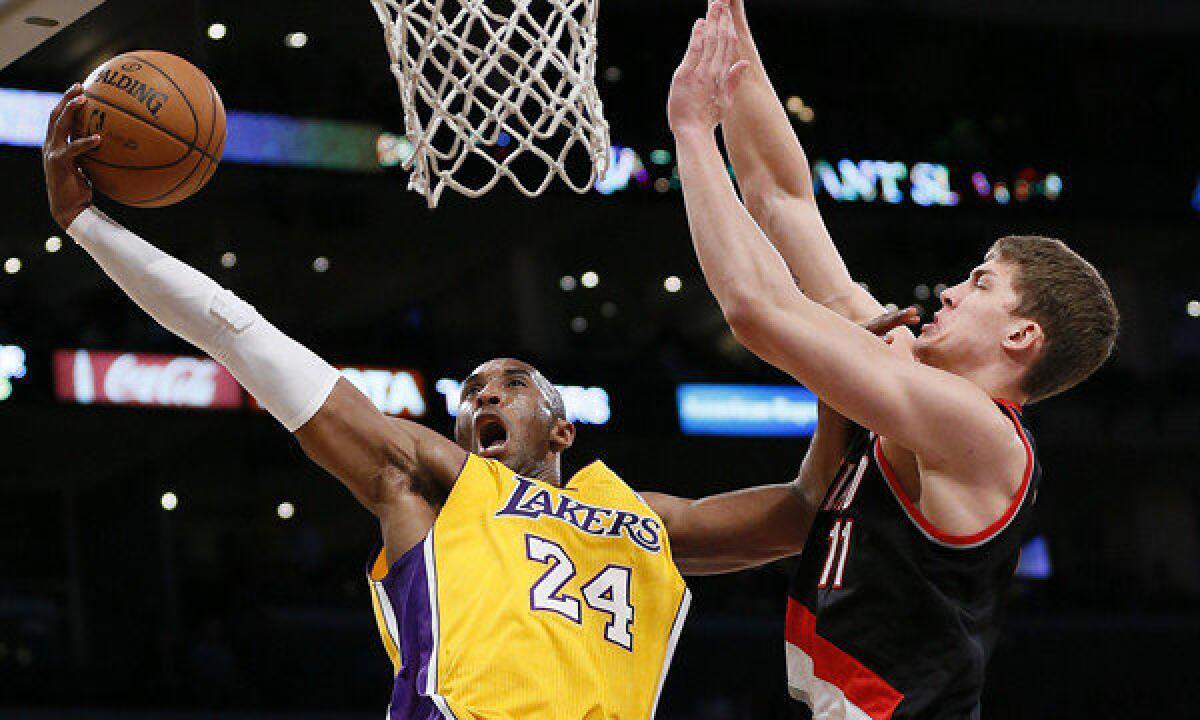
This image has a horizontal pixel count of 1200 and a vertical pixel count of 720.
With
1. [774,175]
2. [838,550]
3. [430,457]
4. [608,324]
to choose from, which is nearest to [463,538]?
[430,457]

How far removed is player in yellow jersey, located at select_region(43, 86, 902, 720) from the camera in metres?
3.10

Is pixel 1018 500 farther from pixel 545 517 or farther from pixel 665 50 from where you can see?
pixel 665 50

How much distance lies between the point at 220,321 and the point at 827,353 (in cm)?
122

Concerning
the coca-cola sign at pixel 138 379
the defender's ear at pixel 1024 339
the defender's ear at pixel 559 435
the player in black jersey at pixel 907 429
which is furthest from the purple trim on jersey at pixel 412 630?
the coca-cola sign at pixel 138 379

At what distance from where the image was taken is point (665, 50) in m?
11.7

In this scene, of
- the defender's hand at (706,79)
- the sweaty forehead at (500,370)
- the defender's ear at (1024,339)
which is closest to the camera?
the defender's ear at (1024,339)

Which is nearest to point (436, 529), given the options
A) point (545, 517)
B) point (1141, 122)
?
point (545, 517)

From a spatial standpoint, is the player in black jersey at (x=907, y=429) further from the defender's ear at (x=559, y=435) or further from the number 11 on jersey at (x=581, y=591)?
the defender's ear at (x=559, y=435)

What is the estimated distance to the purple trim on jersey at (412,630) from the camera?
3148mm

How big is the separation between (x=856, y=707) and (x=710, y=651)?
8.53 metres

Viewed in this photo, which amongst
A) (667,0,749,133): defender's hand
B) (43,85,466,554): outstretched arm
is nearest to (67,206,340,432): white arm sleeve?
(43,85,466,554): outstretched arm

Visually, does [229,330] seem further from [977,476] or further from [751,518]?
[977,476]

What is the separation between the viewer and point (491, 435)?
3.73m

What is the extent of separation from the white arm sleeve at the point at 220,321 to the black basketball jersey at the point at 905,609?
109 centimetres
